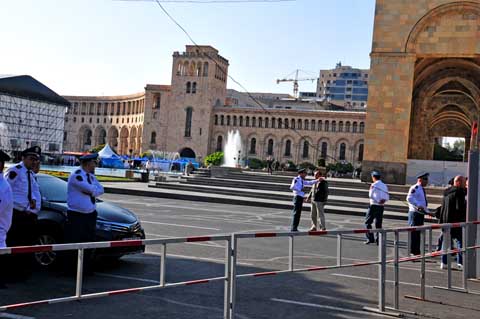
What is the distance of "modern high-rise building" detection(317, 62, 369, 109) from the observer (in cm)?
15712

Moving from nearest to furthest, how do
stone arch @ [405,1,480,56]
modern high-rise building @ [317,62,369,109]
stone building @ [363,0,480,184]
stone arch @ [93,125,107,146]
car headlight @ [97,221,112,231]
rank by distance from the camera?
car headlight @ [97,221,112,231] < stone arch @ [405,1,480,56] < stone building @ [363,0,480,184] < stone arch @ [93,125,107,146] < modern high-rise building @ [317,62,369,109]

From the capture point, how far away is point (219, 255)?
5.70 meters

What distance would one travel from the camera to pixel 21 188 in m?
7.01

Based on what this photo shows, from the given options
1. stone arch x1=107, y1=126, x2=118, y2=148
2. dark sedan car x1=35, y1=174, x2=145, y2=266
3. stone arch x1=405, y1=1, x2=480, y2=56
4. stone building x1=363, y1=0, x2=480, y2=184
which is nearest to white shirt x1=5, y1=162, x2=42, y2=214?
dark sedan car x1=35, y1=174, x2=145, y2=266

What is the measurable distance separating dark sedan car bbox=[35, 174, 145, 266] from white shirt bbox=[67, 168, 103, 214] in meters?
0.70

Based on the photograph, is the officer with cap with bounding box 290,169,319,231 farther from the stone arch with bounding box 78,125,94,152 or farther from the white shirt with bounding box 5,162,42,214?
the stone arch with bounding box 78,125,94,152

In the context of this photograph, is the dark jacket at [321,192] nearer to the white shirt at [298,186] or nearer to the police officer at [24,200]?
the white shirt at [298,186]

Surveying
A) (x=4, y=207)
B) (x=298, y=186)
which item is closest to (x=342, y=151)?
(x=298, y=186)

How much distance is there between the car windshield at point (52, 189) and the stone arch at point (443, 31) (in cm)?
1938

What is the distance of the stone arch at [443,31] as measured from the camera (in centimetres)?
2381

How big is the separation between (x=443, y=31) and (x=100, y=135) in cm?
10017

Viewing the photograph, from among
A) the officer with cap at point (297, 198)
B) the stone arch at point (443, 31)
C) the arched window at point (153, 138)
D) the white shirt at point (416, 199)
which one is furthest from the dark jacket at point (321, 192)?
the arched window at point (153, 138)

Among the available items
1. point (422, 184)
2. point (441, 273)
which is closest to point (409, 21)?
point (422, 184)

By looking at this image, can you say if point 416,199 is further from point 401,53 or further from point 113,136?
point 113,136
